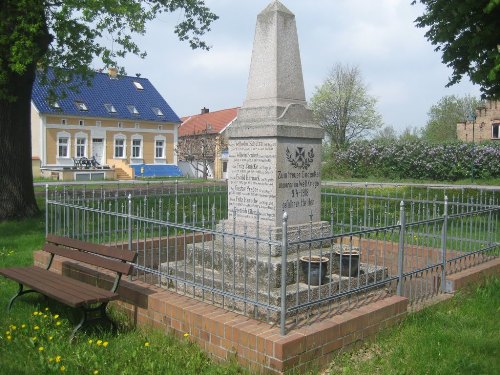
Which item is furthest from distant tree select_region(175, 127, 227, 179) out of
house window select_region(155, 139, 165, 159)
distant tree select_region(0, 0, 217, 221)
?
distant tree select_region(0, 0, 217, 221)

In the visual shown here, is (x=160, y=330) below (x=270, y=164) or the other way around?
below

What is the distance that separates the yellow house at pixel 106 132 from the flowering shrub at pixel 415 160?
14671 millimetres

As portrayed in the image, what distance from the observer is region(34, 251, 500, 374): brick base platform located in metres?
4.14

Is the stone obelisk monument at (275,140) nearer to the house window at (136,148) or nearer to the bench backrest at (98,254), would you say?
the bench backrest at (98,254)

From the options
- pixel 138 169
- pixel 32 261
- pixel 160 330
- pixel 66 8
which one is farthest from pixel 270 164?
pixel 138 169

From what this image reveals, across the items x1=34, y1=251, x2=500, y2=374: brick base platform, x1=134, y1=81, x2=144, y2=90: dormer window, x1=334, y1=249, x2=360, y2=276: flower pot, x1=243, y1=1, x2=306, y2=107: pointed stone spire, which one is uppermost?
x1=134, y1=81, x2=144, y2=90: dormer window

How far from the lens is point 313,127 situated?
6.42 meters

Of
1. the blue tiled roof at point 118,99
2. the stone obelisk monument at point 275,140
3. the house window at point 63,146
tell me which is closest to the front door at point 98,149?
the blue tiled roof at point 118,99

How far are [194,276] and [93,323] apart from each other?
1143 mm

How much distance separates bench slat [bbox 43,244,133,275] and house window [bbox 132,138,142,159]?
120 ft

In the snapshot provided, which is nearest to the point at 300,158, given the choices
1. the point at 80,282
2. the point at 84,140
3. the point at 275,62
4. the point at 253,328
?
the point at 275,62

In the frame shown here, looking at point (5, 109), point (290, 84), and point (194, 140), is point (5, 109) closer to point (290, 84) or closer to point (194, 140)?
point (290, 84)

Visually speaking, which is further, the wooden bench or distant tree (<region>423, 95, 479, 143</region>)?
distant tree (<region>423, 95, 479, 143</region>)

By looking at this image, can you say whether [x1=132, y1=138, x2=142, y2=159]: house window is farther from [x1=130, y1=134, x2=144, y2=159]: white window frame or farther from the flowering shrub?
the flowering shrub
